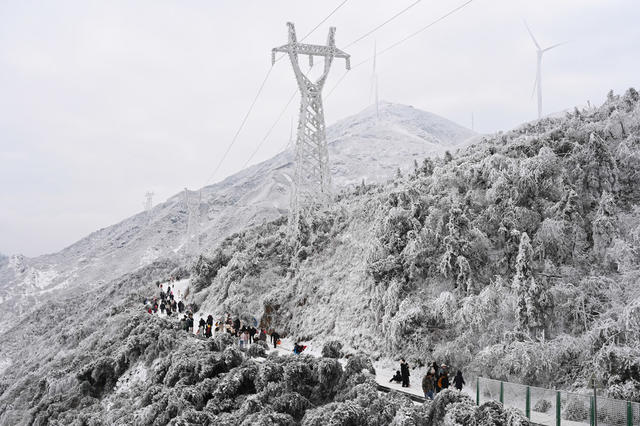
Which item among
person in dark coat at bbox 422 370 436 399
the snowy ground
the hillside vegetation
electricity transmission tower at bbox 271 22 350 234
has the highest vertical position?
electricity transmission tower at bbox 271 22 350 234

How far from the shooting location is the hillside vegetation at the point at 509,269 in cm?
1379

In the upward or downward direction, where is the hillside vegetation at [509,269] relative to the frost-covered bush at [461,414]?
upward

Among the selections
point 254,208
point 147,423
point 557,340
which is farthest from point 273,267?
point 254,208

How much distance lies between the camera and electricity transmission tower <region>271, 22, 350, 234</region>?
96.8ft

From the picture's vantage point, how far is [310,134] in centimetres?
2973

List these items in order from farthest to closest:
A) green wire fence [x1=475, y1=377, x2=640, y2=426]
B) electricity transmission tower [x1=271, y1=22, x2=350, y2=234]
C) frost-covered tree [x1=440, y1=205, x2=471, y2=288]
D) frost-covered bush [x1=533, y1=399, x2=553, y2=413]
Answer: electricity transmission tower [x1=271, y1=22, x2=350, y2=234]
frost-covered tree [x1=440, y1=205, x2=471, y2=288]
frost-covered bush [x1=533, y1=399, x2=553, y2=413]
green wire fence [x1=475, y1=377, x2=640, y2=426]

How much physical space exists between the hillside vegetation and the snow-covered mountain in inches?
2587

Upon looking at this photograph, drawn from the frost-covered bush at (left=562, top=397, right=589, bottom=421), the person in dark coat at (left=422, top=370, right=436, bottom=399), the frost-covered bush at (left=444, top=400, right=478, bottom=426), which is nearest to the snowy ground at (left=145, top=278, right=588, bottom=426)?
the frost-covered bush at (left=562, top=397, right=589, bottom=421)

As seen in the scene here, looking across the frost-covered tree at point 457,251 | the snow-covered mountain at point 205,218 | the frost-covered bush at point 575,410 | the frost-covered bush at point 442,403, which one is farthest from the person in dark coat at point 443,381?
the snow-covered mountain at point 205,218

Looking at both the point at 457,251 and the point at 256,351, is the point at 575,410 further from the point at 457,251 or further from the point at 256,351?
the point at 256,351

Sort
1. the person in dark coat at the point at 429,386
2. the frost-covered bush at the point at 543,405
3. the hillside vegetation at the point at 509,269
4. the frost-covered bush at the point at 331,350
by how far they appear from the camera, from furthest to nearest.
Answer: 1. the frost-covered bush at the point at 331,350
2. the hillside vegetation at the point at 509,269
3. the person in dark coat at the point at 429,386
4. the frost-covered bush at the point at 543,405

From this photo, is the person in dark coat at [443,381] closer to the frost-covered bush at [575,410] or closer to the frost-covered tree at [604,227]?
the frost-covered bush at [575,410]

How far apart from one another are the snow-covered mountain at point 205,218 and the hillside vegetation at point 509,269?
65721 mm

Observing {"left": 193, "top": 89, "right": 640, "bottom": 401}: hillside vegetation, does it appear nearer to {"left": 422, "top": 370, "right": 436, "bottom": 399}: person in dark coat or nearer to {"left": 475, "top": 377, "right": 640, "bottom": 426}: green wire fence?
{"left": 475, "top": 377, "right": 640, "bottom": 426}: green wire fence
